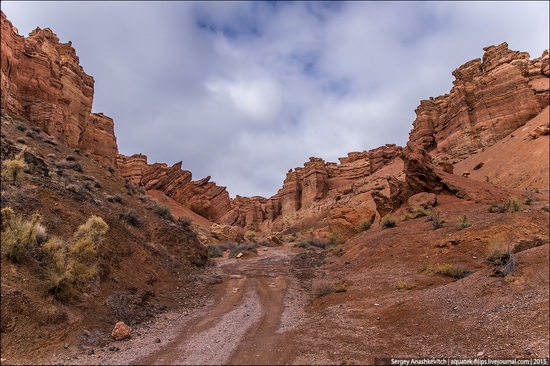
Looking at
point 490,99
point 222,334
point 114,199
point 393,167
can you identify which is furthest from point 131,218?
point 393,167

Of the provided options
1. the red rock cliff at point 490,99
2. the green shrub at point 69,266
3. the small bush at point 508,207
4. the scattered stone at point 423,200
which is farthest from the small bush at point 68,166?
the red rock cliff at point 490,99

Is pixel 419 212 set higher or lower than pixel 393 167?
lower

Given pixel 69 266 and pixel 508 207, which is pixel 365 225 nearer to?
pixel 508 207

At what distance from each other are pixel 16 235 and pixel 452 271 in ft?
42.3

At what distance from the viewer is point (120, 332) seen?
26.0 ft

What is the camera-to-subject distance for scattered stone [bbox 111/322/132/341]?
7.86 meters

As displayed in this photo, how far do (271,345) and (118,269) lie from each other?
683cm

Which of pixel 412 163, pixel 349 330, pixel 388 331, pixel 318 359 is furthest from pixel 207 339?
pixel 412 163

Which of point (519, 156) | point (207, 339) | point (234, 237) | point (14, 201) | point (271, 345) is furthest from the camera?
point (234, 237)

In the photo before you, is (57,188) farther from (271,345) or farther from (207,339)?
(271,345)

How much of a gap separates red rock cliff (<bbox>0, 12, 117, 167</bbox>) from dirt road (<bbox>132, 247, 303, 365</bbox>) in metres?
22.3

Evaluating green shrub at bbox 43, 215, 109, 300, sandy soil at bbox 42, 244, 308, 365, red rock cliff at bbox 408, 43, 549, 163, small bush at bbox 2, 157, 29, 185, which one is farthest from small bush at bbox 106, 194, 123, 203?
red rock cliff at bbox 408, 43, 549, 163

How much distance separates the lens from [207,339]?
7879 mm

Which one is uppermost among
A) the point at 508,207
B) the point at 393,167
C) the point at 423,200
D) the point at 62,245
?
the point at 393,167
